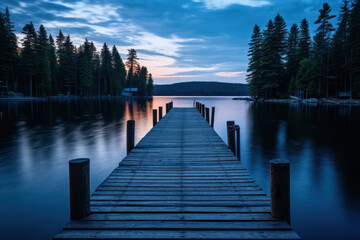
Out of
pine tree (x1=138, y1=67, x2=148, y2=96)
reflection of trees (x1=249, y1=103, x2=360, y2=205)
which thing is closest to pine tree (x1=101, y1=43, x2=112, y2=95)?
pine tree (x1=138, y1=67, x2=148, y2=96)

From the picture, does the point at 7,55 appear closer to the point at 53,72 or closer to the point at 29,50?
the point at 29,50

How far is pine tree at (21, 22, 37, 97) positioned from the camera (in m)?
60.7

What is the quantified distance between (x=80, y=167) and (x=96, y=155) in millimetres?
8976

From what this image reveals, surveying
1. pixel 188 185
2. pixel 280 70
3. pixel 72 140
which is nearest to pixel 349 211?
pixel 188 185

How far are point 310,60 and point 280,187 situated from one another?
65.7m

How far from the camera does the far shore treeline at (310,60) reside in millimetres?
49688

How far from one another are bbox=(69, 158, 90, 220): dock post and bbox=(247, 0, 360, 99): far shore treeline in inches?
2234

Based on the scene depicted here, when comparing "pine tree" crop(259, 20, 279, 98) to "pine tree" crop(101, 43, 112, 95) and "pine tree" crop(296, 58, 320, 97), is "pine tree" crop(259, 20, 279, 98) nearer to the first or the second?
"pine tree" crop(296, 58, 320, 97)

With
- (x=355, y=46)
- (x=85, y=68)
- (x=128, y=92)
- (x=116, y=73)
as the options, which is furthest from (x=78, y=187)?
(x=128, y=92)

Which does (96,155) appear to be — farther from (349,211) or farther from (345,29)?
(345,29)

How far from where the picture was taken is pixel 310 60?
58.7 m

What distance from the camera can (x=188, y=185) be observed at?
16.9 feet

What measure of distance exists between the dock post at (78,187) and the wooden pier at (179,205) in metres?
0.14

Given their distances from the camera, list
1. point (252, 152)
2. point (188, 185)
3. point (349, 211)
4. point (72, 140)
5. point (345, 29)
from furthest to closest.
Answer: point (345, 29) → point (72, 140) → point (252, 152) → point (349, 211) → point (188, 185)
